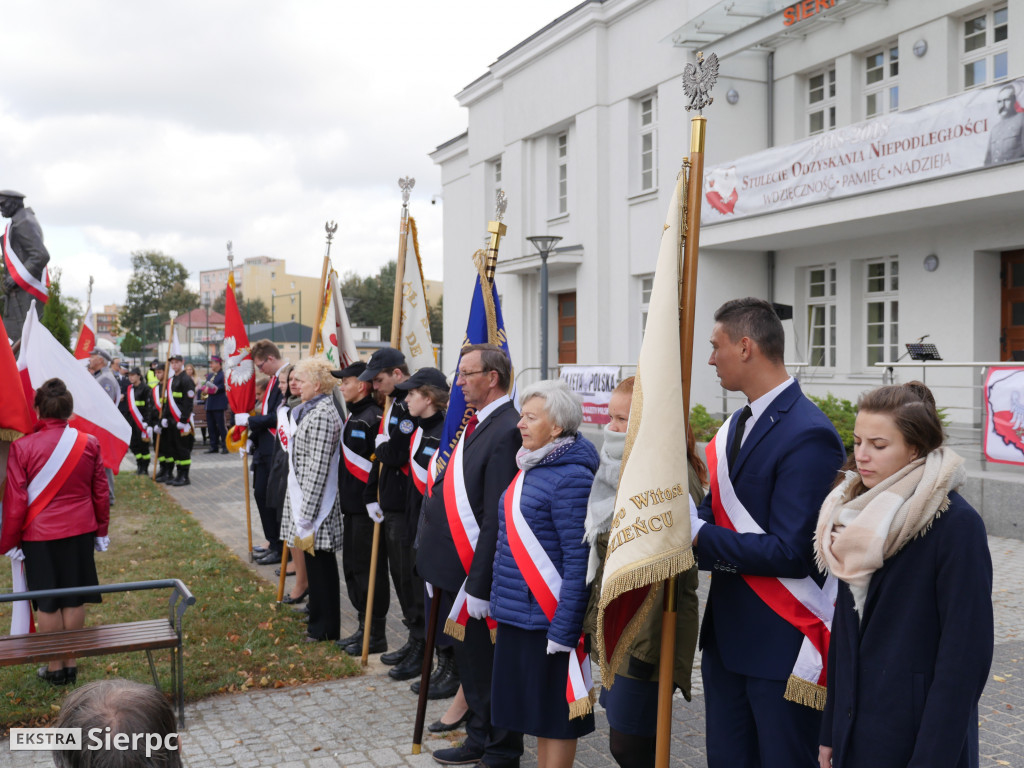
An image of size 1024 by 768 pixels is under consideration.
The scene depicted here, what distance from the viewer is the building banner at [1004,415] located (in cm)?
891

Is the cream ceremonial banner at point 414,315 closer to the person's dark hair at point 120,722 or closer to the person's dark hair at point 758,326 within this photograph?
the person's dark hair at point 758,326

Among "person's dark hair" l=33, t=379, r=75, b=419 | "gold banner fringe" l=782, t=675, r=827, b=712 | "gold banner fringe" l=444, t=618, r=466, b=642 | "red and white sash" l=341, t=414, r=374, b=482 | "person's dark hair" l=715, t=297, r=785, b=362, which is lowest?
"gold banner fringe" l=444, t=618, r=466, b=642

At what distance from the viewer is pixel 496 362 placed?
445 cm

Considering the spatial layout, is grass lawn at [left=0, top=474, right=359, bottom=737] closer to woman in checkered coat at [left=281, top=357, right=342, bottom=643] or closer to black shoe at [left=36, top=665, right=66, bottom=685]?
black shoe at [left=36, top=665, right=66, bottom=685]

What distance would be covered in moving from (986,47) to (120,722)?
15652 mm

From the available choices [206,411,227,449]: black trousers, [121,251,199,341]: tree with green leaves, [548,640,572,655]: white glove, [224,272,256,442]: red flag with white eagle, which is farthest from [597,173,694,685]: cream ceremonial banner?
[121,251,199,341]: tree with green leaves

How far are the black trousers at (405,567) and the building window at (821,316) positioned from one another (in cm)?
1303

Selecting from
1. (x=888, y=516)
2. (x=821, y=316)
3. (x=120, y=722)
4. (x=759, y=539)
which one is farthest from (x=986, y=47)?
(x=120, y=722)

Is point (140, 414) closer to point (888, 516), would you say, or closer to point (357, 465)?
point (357, 465)

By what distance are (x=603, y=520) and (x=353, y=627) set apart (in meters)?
3.97

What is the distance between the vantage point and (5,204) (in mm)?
7395

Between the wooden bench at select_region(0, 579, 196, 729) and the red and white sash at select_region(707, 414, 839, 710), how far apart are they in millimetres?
3227

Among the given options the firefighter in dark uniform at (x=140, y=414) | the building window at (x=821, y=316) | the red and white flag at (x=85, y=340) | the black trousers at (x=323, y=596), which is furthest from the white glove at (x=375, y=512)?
the building window at (x=821, y=316)

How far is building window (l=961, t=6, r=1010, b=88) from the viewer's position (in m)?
13.7
